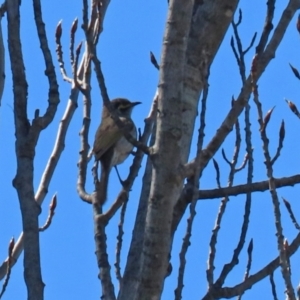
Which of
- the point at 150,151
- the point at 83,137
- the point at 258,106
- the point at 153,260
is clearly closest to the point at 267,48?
the point at 258,106

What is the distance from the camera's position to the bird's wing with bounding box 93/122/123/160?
26.9 ft

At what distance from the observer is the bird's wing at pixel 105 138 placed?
8.19 m

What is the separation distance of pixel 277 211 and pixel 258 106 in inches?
15.3

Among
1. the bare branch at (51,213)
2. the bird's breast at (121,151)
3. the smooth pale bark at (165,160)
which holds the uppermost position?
the bird's breast at (121,151)

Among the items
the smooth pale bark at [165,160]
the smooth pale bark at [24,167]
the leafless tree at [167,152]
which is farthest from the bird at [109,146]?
the smooth pale bark at [165,160]

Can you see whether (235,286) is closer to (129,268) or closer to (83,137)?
(129,268)

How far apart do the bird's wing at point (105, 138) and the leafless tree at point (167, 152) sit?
3365 millimetres

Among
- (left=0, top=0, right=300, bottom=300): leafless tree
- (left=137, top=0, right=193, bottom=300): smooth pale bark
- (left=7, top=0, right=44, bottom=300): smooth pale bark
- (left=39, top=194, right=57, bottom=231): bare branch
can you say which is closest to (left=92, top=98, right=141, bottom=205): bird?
(left=39, top=194, right=57, bottom=231): bare branch

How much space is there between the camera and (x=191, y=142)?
3.84m

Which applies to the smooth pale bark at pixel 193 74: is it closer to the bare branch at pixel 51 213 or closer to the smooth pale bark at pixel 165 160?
the smooth pale bark at pixel 165 160

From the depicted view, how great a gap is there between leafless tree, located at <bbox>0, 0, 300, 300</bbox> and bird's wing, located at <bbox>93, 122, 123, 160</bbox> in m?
3.36

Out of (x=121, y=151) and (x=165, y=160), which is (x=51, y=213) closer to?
(x=165, y=160)

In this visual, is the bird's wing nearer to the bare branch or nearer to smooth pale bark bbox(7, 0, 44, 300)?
the bare branch

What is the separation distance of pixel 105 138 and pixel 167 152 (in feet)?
18.2
